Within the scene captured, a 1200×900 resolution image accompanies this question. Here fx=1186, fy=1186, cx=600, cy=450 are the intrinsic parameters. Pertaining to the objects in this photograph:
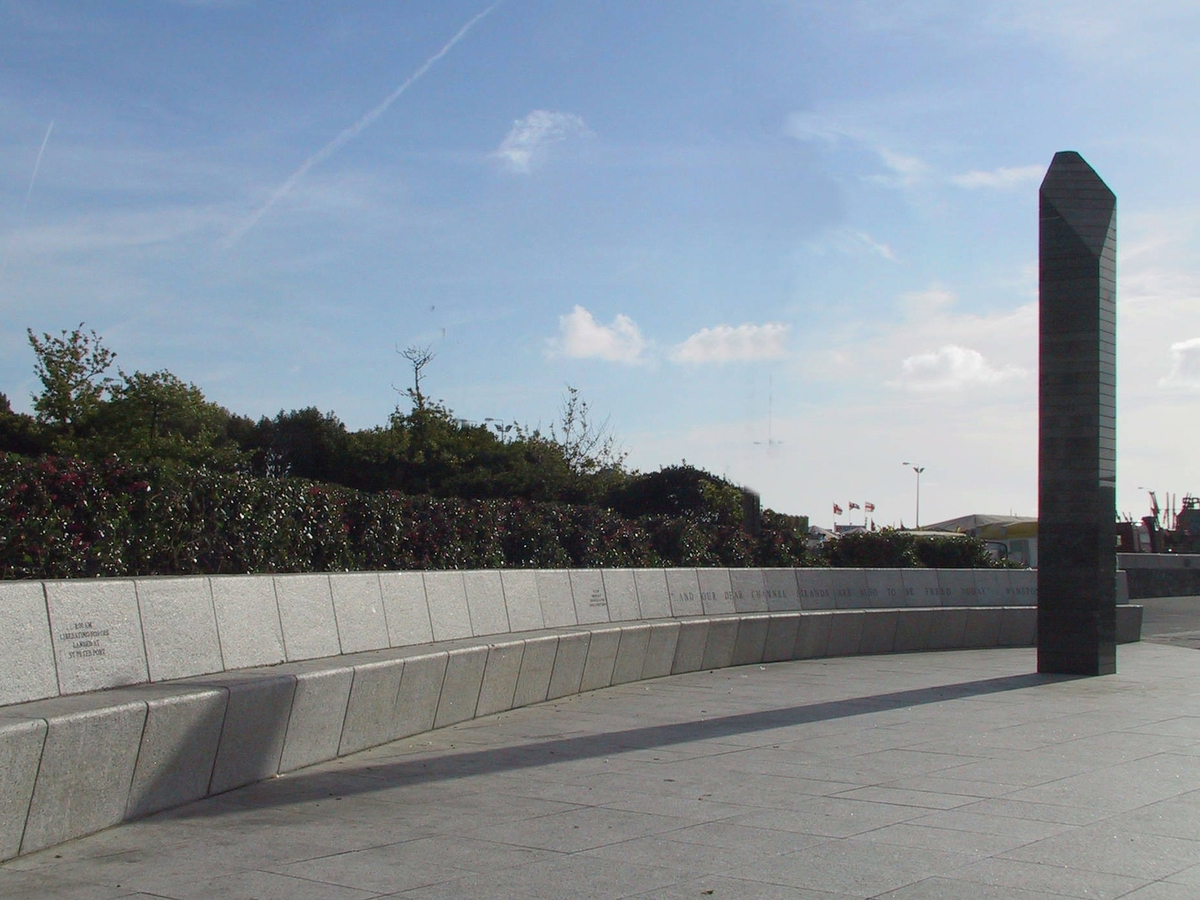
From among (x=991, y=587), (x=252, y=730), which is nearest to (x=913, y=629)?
(x=991, y=587)

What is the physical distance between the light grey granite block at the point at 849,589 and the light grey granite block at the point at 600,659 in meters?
5.49

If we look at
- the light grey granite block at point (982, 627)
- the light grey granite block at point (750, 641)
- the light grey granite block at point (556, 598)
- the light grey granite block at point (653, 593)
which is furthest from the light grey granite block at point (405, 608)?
the light grey granite block at point (982, 627)

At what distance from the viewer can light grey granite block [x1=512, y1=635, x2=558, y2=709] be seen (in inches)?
424

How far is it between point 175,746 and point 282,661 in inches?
66.6

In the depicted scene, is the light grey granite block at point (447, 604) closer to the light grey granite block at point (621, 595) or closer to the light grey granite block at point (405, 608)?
the light grey granite block at point (405, 608)

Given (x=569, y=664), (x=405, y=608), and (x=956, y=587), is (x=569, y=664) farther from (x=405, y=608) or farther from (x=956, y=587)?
(x=956, y=587)

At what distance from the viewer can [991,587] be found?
62.7 ft

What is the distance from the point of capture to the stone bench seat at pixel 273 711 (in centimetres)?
575

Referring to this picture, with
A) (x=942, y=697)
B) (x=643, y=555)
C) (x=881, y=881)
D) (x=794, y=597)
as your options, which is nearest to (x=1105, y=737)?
(x=942, y=697)

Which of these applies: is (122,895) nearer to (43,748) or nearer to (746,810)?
(43,748)

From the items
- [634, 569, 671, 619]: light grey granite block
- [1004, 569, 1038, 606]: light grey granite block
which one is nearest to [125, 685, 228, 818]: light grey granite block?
[634, 569, 671, 619]: light grey granite block

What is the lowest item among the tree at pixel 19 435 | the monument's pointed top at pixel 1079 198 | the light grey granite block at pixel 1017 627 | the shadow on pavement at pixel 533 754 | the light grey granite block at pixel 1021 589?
the shadow on pavement at pixel 533 754

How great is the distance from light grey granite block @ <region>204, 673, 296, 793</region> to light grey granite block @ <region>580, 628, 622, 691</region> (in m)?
4.63

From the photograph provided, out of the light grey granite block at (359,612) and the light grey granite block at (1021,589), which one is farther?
the light grey granite block at (1021,589)
